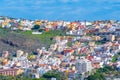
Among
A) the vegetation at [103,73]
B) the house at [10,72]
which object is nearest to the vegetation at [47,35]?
the house at [10,72]

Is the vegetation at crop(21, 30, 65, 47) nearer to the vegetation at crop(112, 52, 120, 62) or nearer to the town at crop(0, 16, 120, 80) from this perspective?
the town at crop(0, 16, 120, 80)

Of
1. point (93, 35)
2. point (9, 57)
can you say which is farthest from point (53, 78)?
point (93, 35)

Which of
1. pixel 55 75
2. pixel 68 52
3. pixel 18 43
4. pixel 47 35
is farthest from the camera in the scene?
pixel 47 35

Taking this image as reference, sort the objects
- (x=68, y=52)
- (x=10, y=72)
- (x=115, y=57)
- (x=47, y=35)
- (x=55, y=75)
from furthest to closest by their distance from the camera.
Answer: (x=47, y=35) → (x=68, y=52) → (x=115, y=57) → (x=10, y=72) → (x=55, y=75)

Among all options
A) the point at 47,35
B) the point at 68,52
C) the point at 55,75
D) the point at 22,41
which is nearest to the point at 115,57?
the point at 68,52

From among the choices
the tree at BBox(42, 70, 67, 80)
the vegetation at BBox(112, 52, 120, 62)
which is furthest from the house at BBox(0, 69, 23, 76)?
the vegetation at BBox(112, 52, 120, 62)

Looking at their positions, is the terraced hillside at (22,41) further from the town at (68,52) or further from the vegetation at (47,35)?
the town at (68,52)

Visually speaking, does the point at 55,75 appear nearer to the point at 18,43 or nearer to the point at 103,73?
the point at 103,73

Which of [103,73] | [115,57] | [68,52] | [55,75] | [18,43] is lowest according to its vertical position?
[103,73]

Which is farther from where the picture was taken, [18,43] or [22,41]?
[22,41]
